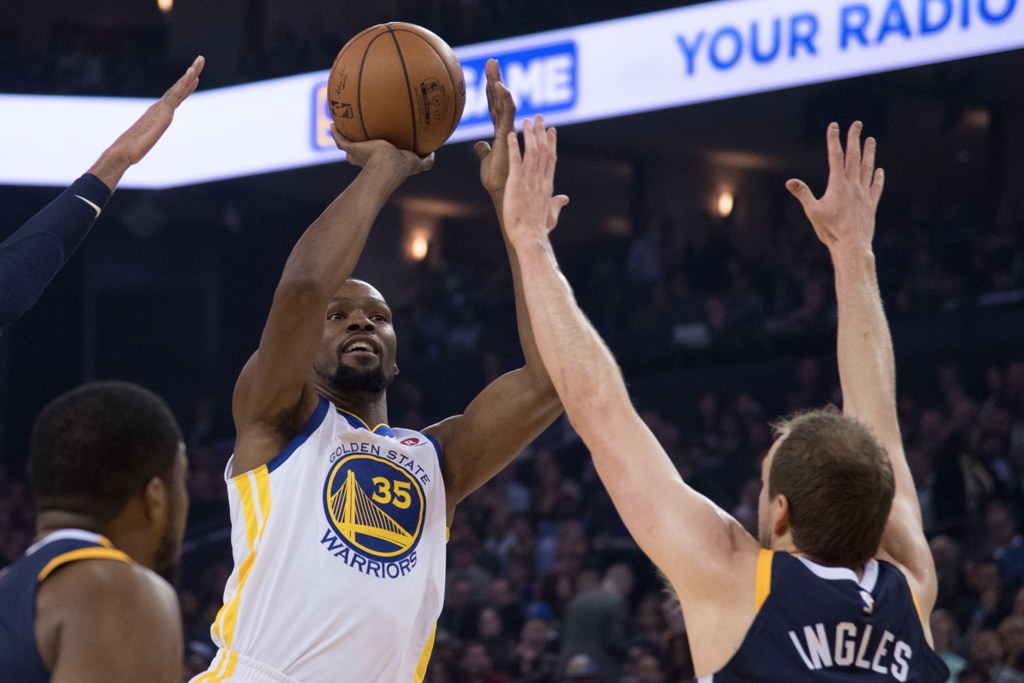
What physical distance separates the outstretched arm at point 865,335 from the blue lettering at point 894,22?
25.7 ft

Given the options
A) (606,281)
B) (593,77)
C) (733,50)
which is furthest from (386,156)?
(606,281)

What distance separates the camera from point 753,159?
16875mm

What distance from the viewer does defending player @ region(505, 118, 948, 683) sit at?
222 centimetres

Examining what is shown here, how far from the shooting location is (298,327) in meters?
3.26

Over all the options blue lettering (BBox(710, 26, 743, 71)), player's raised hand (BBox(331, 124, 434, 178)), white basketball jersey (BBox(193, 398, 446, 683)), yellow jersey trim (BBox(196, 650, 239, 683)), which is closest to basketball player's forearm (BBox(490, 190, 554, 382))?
player's raised hand (BBox(331, 124, 434, 178))

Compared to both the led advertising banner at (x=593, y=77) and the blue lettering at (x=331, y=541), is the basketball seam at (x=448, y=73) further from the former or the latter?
the led advertising banner at (x=593, y=77)

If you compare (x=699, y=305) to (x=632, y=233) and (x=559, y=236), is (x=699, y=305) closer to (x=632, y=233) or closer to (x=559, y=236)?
(x=632, y=233)

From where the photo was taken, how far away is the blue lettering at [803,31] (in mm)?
11023

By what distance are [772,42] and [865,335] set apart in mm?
8823

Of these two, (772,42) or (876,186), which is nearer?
(876,186)

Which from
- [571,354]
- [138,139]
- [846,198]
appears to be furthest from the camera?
[138,139]

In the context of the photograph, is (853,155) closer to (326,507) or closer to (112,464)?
(326,507)

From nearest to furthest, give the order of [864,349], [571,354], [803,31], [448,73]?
1. [571,354]
2. [864,349]
3. [448,73]
4. [803,31]

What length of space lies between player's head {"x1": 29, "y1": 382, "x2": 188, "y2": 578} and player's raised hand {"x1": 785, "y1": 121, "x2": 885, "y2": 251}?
1.56 m
